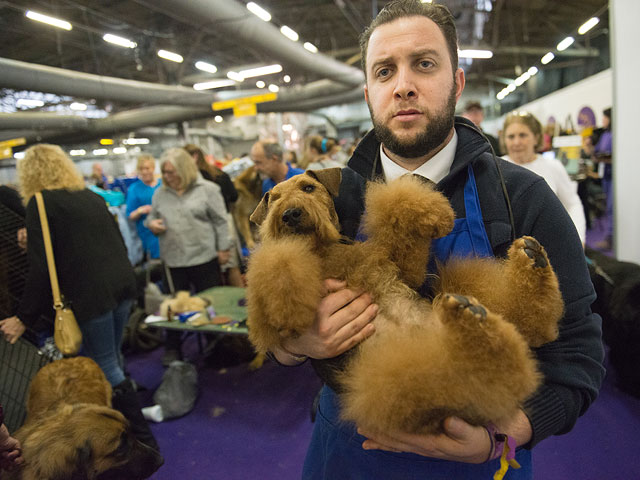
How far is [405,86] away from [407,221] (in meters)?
0.35

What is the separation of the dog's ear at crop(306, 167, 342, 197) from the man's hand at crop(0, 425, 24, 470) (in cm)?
141

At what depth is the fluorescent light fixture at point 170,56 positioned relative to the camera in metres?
9.13

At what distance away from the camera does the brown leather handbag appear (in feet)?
7.34

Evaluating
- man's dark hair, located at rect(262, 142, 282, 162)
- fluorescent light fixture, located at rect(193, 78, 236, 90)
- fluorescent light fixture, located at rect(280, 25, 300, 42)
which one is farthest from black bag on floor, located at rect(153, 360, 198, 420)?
fluorescent light fixture, located at rect(193, 78, 236, 90)

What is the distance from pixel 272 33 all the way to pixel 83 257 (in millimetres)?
7130

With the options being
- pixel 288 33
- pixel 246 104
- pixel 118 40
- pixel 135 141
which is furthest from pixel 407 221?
pixel 246 104

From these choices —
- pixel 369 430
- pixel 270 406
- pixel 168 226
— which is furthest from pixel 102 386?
pixel 369 430

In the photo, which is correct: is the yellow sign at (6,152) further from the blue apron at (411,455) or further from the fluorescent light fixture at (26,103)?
the blue apron at (411,455)

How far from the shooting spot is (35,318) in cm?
227

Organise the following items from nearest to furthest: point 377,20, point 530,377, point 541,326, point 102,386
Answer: point 530,377 < point 541,326 < point 377,20 < point 102,386

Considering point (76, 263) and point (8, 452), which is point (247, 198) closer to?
point (76, 263)

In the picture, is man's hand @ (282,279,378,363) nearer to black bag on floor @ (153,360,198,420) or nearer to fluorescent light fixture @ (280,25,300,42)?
black bag on floor @ (153,360,198,420)

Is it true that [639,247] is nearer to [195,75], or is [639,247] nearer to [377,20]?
[377,20]

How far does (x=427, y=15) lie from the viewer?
100cm
